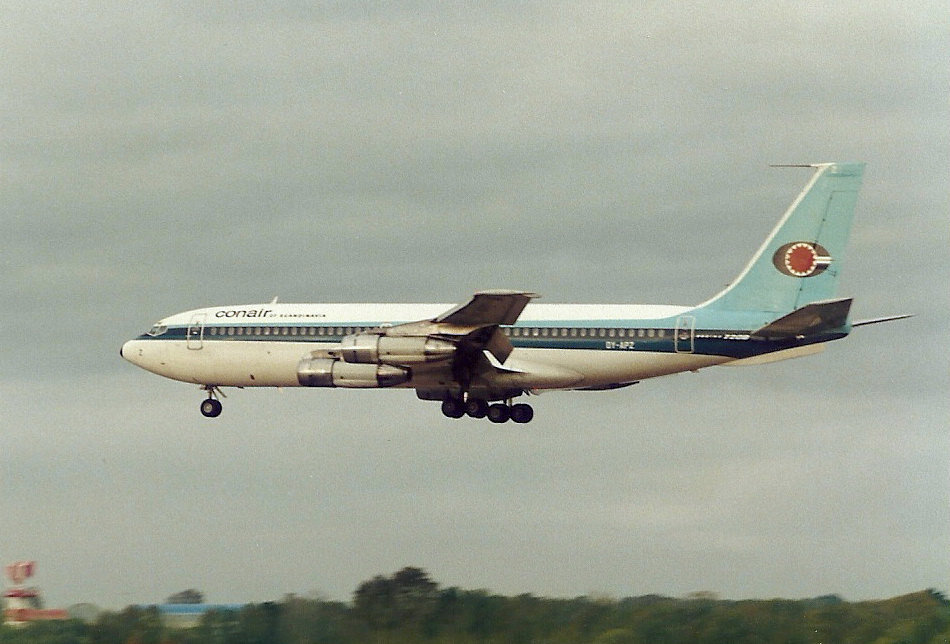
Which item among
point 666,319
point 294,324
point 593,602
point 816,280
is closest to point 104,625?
point 593,602

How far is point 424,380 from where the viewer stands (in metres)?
72.1

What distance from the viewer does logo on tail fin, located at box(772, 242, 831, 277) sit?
69688 mm

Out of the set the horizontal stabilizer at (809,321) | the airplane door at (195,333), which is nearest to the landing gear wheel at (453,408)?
the airplane door at (195,333)

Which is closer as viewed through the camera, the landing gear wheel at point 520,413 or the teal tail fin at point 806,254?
the teal tail fin at point 806,254

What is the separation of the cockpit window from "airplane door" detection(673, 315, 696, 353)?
Result: 82.3ft

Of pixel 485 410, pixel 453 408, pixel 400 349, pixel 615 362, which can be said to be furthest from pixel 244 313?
pixel 615 362

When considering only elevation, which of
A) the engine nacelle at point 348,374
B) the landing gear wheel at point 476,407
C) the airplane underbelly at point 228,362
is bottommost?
the landing gear wheel at point 476,407

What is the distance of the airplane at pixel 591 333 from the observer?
224 ft

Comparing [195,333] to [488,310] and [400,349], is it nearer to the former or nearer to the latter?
[400,349]

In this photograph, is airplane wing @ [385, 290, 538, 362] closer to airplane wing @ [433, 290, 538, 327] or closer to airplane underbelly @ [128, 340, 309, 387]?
airplane wing @ [433, 290, 538, 327]

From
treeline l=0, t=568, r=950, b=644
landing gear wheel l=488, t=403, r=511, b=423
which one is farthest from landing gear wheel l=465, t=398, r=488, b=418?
treeline l=0, t=568, r=950, b=644

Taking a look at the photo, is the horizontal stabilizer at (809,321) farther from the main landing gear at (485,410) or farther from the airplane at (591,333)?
the main landing gear at (485,410)

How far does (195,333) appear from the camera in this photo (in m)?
77.1

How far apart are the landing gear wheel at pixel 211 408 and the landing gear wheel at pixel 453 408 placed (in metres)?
11.8
